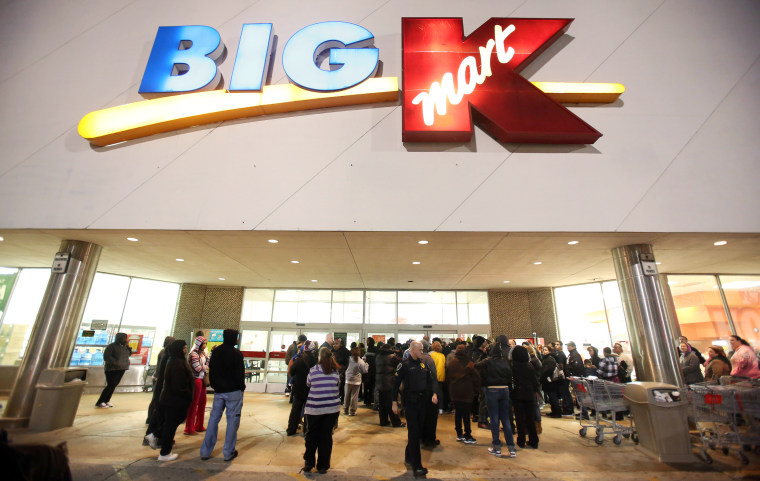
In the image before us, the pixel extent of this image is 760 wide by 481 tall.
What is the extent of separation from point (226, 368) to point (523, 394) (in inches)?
196

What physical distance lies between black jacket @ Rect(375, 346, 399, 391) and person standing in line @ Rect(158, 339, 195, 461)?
13.2ft

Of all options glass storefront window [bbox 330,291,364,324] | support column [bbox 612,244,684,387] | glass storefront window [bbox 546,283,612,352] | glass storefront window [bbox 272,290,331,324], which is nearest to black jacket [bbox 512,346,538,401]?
support column [bbox 612,244,684,387]

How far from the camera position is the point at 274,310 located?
14.9 meters

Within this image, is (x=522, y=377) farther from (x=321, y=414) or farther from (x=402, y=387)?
(x=321, y=414)

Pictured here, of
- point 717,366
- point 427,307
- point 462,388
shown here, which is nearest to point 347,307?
point 427,307

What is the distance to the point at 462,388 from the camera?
20.9ft

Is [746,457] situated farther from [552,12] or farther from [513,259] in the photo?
[552,12]

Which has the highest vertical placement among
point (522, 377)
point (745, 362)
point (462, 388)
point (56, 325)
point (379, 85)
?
point (379, 85)

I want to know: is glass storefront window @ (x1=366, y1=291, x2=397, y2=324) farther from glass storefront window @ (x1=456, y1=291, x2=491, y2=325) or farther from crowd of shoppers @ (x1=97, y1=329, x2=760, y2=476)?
crowd of shoppers @ (x1=97, y1=329, x2=760, y2=476)

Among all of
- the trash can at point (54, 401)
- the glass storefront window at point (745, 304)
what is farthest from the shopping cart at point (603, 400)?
the trash can at point (54, 401)

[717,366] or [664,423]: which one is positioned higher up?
[717,366]

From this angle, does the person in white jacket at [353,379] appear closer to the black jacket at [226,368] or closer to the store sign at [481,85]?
the black jacket at [226,368]

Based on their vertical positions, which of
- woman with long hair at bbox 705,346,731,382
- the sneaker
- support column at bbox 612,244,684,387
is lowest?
the sneaker

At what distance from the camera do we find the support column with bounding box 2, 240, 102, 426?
22.3 ft
